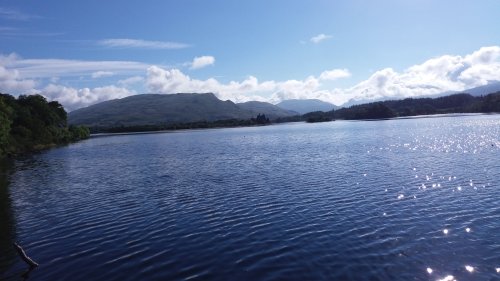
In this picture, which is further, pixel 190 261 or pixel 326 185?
pixel 326 185

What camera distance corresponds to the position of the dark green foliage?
391 ft

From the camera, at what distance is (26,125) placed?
156625 mm

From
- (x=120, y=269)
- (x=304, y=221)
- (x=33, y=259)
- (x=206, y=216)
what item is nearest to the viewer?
(x=120, y=269)

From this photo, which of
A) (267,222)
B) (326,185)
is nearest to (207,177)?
(326,185)

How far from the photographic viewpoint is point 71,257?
85.1ft

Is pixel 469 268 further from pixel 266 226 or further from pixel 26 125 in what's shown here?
pixel 26 125

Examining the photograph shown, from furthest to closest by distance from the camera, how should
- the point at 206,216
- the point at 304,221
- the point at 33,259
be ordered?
the point at 206,216, the point at 304,221, the point at 33,259

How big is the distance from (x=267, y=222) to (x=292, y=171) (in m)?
29.5

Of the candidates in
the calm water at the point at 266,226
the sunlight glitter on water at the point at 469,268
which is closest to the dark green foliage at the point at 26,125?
the calm water at the point at 266,226

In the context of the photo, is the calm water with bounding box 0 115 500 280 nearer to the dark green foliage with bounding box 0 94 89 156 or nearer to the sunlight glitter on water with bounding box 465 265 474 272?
the sunlight glitter on water with bounding box 465 265 474 272

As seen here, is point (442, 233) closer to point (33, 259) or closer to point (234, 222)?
point (234, 222)

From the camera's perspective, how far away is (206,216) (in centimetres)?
3528

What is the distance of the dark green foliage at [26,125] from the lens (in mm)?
119125

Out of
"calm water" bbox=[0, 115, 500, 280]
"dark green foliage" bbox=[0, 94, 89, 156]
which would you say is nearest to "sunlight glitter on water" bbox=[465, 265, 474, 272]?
"calm water" bbox=[0, 115, 500, 280]
